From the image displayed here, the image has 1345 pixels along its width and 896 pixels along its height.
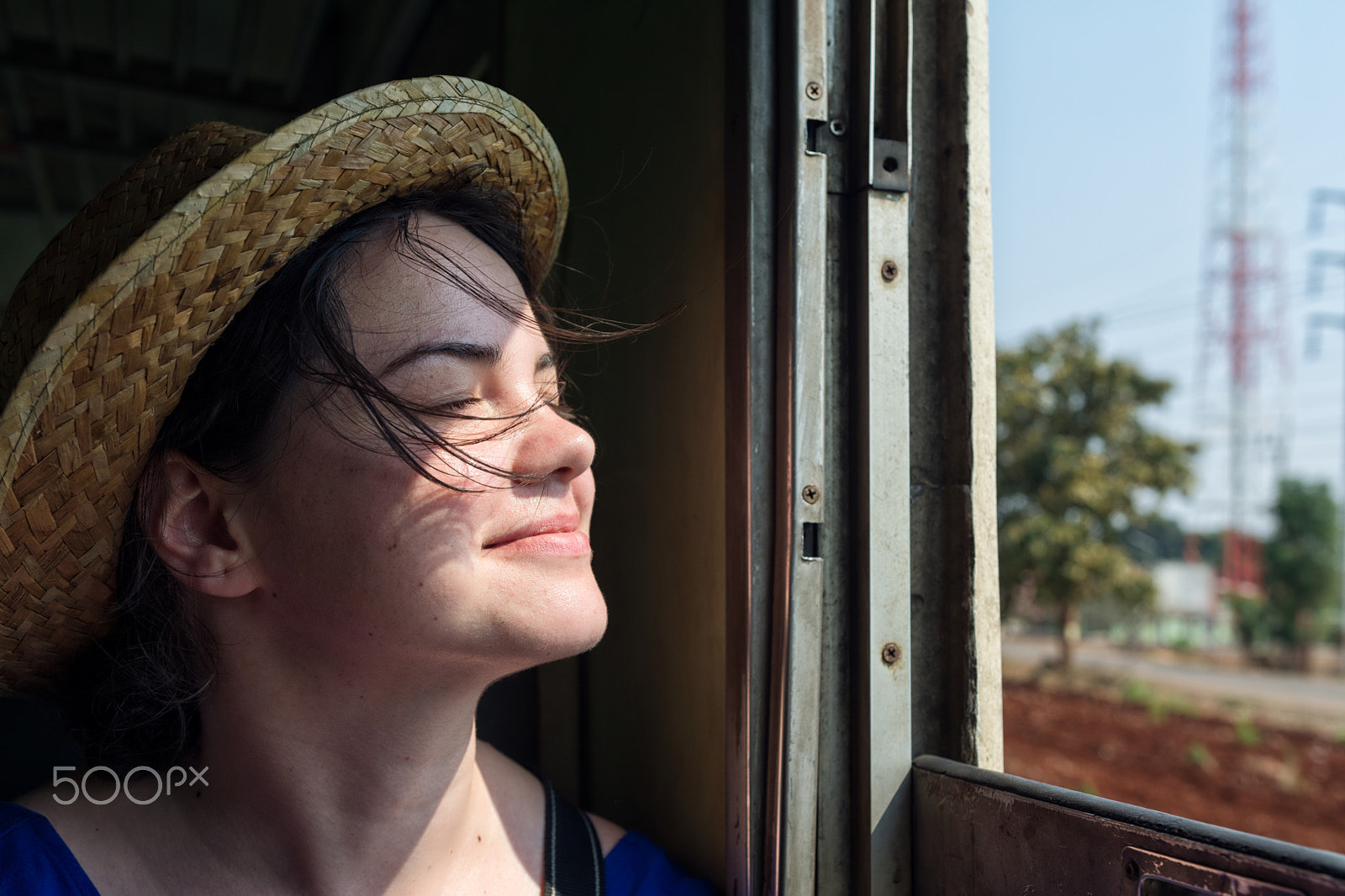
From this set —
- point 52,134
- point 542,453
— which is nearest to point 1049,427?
point 52,134

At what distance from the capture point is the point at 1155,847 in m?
0.83

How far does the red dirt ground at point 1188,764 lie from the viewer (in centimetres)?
1030

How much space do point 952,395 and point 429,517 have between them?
0.69m

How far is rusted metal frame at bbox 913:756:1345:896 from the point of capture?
29.4 inches

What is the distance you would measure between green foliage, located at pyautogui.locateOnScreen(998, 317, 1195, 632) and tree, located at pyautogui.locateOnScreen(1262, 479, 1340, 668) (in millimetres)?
10671

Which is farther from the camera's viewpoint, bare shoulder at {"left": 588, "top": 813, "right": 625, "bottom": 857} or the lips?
bare shoulder at {"left": 588, "top": 813, "right": 625, "bottom": 857}

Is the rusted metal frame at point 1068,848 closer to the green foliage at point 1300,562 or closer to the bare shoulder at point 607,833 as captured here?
the bare shoulder at point 607,833

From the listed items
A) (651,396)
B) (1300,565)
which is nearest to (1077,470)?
(1300,565)

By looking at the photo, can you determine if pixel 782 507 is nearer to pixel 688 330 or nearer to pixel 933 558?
pixel 933 558

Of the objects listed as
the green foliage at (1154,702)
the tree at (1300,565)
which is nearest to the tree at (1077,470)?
the green foliage at (1154,702)

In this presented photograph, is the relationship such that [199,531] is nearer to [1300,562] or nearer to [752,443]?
[752,443]

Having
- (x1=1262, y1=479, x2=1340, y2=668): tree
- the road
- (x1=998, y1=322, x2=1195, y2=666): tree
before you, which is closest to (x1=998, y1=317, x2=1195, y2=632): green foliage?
(x1=998, y1=322, x2=1195, y2=666): tree

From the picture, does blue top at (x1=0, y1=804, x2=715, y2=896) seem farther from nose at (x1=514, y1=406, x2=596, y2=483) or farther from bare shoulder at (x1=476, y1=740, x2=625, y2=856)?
nose at (x1=514, y1=406, x2=596, y2=483)

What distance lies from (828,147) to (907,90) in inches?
4.9
